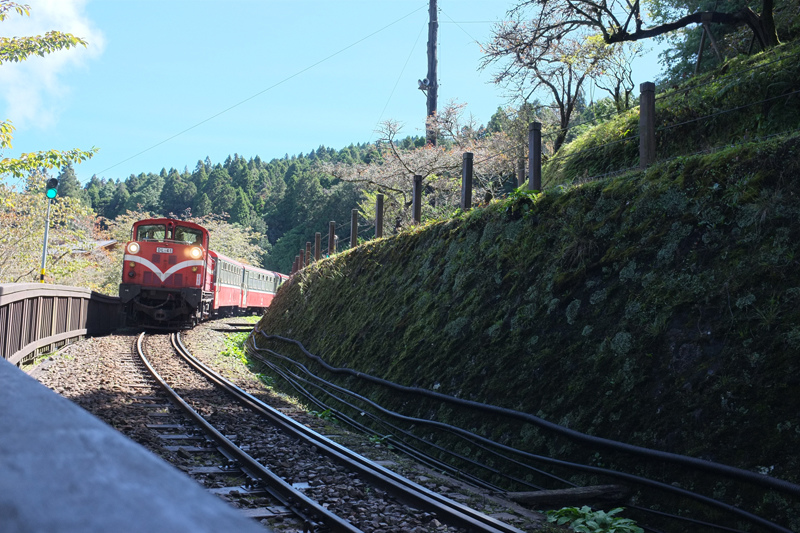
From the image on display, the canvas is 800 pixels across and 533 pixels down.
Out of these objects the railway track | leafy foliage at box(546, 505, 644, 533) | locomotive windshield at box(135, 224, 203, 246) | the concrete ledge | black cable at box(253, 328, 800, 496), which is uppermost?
locomotive windshield at box(135, 224, 203, 246)

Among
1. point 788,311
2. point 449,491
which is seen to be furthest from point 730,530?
point 449,491

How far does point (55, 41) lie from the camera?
10898 millimetres

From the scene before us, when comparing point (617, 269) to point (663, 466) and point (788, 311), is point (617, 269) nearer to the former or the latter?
point (788, 311)

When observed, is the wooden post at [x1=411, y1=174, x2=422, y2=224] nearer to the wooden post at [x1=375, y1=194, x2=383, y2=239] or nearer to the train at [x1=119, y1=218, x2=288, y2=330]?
the wooden post at [x1=375, y1=194, x2=383, y2=239]

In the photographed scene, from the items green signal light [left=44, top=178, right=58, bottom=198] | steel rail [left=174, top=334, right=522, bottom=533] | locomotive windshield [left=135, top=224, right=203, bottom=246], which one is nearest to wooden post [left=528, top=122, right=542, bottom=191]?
steel rail [left=174, top=334, right=522, bottom=533]

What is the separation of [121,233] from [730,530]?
52520 millimetres

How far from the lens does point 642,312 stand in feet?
16.4

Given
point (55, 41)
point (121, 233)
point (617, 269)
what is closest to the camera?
point (617, 269)

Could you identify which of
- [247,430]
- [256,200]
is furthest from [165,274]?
[256,200]

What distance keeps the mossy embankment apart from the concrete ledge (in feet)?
13.1

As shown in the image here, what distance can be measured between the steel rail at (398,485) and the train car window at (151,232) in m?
13.3

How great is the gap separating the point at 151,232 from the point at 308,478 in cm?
1628

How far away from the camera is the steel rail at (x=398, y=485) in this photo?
390 centimetres

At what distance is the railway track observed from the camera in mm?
4086
